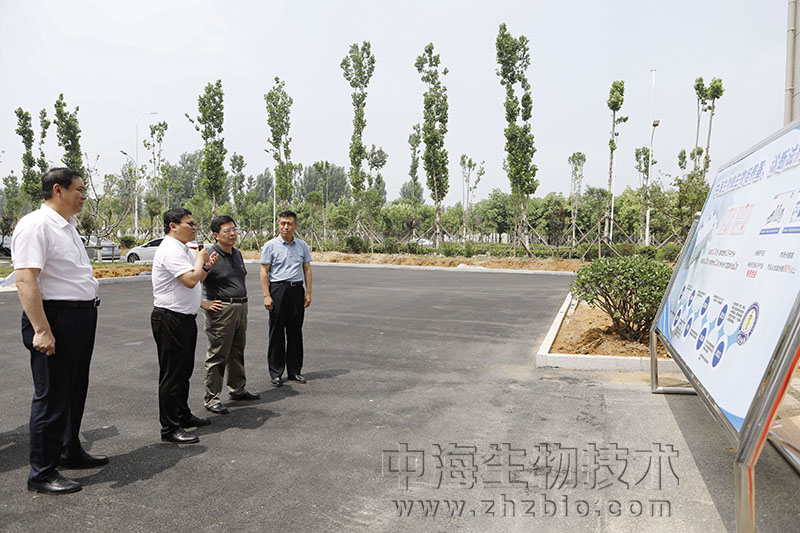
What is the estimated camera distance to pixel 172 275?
4465mm

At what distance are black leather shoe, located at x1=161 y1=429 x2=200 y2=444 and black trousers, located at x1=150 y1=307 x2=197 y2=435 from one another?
3cm

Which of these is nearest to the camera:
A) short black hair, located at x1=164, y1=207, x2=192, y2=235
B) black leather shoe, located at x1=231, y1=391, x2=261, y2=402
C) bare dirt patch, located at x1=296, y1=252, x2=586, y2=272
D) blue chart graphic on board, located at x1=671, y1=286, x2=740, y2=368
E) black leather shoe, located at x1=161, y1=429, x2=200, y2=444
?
blue chart graphic on board, located at x1=671, y1=286, x2=740, y2=368

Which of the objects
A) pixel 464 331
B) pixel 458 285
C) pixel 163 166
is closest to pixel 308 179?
pixel 163 166

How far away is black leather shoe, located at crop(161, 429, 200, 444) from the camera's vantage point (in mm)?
4395

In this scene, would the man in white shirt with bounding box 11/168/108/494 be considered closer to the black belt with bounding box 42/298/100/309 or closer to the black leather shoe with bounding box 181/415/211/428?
the black belt with bounding box 42/298/100/309

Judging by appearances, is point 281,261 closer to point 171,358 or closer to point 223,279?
point 223,279

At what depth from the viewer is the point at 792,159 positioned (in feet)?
10.2

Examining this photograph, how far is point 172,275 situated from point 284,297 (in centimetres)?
187

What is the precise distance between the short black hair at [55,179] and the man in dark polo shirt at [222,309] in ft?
4.89

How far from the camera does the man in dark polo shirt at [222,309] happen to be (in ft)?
17.0

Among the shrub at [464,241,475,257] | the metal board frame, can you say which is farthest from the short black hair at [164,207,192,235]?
the shrub at [464,241,475,257]

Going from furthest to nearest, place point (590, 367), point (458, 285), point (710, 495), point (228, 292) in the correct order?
point (458, 285), point (590, 367), point (228, 292), point (710, 495)

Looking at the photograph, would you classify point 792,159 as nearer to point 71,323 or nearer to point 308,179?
point 71,323

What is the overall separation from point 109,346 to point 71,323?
4.94m
